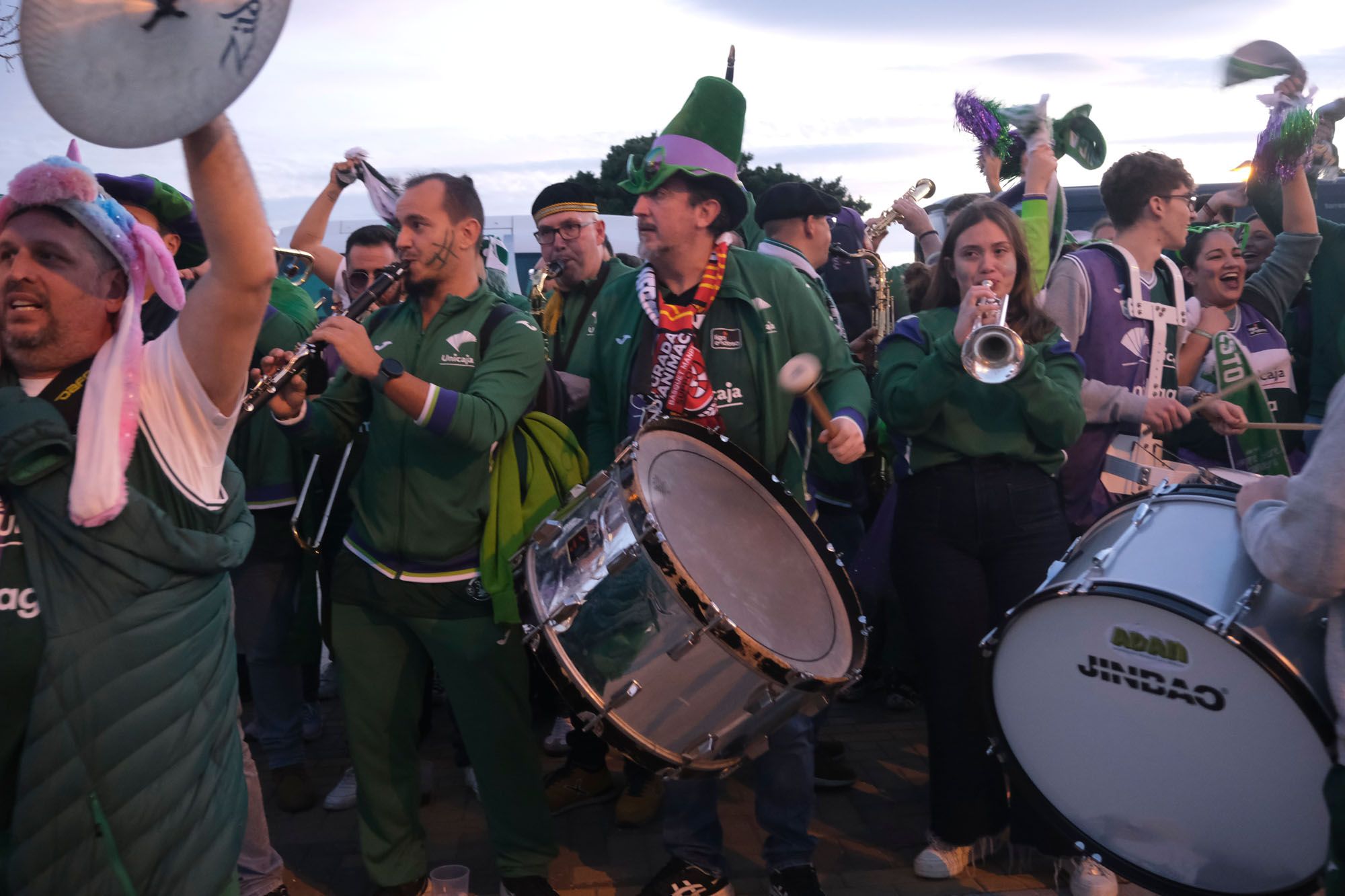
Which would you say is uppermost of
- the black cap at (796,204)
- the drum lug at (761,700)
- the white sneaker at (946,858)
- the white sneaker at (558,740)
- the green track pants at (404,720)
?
the black cap at (796,204)

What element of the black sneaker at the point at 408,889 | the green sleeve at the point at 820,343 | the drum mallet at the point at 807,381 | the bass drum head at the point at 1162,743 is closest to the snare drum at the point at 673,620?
the drum mallet at the point at 807,381

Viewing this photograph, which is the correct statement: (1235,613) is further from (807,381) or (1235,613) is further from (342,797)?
(342,797)

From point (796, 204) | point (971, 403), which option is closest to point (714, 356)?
point (971, 403)

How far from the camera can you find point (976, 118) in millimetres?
5367

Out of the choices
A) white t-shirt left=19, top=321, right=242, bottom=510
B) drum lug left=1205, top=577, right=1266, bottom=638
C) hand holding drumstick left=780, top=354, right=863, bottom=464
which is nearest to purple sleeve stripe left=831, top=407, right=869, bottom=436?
hand holding drumstick left=780, top=354, right=863, bottom=464

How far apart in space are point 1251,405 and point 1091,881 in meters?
1.91

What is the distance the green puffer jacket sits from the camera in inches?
85.0

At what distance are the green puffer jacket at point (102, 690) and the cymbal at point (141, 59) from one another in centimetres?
72

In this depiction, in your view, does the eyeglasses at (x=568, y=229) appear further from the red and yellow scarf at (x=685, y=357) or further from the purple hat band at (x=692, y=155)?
the red and yellow scarf at (x=685, y=357)

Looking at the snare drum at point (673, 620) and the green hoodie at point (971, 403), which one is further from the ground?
the green hoodie at point (971, 403)

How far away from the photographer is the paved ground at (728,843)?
394 centimetres

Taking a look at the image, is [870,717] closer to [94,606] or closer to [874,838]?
[874,838]

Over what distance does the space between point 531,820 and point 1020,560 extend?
1846 millimetres

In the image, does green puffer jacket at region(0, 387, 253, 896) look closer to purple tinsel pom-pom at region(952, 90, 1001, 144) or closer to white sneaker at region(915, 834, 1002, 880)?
white sneaker at region(915, 834, 1002, 880)
